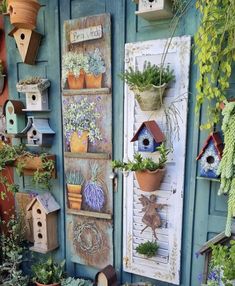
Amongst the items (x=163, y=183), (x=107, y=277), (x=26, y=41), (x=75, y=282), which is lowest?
(x=75, y=282)

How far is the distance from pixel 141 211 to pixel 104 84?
0.92 m

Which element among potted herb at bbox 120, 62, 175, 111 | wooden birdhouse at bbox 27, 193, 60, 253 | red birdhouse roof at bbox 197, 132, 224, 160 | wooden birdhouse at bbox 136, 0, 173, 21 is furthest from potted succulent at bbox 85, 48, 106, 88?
wooden birdhouse at bbox 27, 193, 60, 253

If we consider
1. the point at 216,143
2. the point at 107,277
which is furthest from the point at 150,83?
the point at 107,277

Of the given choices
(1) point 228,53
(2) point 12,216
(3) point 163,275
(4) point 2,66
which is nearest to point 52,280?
(2) point 12,216

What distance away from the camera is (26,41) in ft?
6.64

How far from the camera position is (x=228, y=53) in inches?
56.6

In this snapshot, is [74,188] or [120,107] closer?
[120,107]

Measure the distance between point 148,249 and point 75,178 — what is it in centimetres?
74

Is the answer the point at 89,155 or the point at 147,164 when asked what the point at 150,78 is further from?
the point at 89,155

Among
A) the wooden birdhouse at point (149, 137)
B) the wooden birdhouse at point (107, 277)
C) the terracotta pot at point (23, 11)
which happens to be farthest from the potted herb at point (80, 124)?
the wooden birdhouse at point (107, 277)

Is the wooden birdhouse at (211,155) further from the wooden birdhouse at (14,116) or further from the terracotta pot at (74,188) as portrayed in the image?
the wooden birdhouse at (14,116)

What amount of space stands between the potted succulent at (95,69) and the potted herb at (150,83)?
30 centimetres

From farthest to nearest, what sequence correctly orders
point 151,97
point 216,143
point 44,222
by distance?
point 44,222 < point 151,97 < point 216,143

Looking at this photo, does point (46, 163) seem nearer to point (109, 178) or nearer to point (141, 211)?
point (109, 178)
